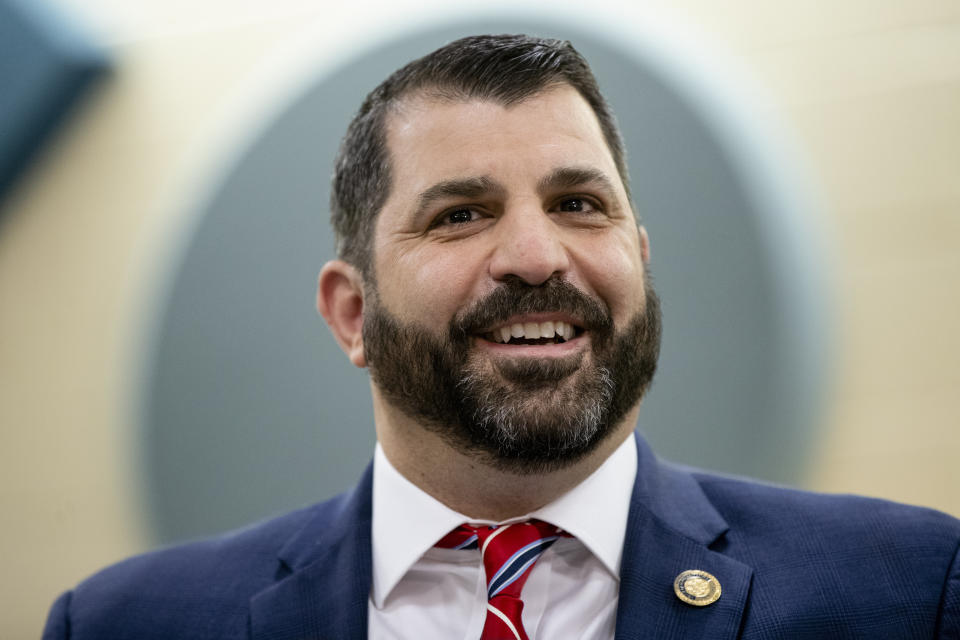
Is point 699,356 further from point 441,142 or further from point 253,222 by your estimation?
point 253,222

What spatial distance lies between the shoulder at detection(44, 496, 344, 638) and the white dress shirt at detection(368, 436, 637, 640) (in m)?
0.27

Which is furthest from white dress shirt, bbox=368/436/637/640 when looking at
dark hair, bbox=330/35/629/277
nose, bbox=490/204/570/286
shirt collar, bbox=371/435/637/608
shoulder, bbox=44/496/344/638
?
dark hair, bbox=330/35/629/277

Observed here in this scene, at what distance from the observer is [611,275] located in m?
1.86

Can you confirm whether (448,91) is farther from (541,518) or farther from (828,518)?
(828,518)

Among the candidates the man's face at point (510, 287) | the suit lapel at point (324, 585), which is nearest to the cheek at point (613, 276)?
the man's face at point (510, 287)

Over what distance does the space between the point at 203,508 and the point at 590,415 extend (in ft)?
5.25

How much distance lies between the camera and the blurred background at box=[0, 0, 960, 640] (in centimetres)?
Answer: 262

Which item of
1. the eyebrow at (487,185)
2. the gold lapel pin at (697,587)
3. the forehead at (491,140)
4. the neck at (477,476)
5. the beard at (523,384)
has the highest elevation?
the forehead at (491,140)

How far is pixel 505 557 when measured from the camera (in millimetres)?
1845

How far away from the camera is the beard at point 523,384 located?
5.86 feet

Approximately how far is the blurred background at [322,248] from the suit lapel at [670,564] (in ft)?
2.19

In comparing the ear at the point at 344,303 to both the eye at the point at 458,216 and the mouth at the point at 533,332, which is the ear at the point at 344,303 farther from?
the mouth at the point at 533,332

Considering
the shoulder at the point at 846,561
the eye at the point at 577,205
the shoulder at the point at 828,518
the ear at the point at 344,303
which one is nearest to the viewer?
the shoulder at the point at 846,561

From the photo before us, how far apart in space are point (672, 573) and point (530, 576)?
0.25m
